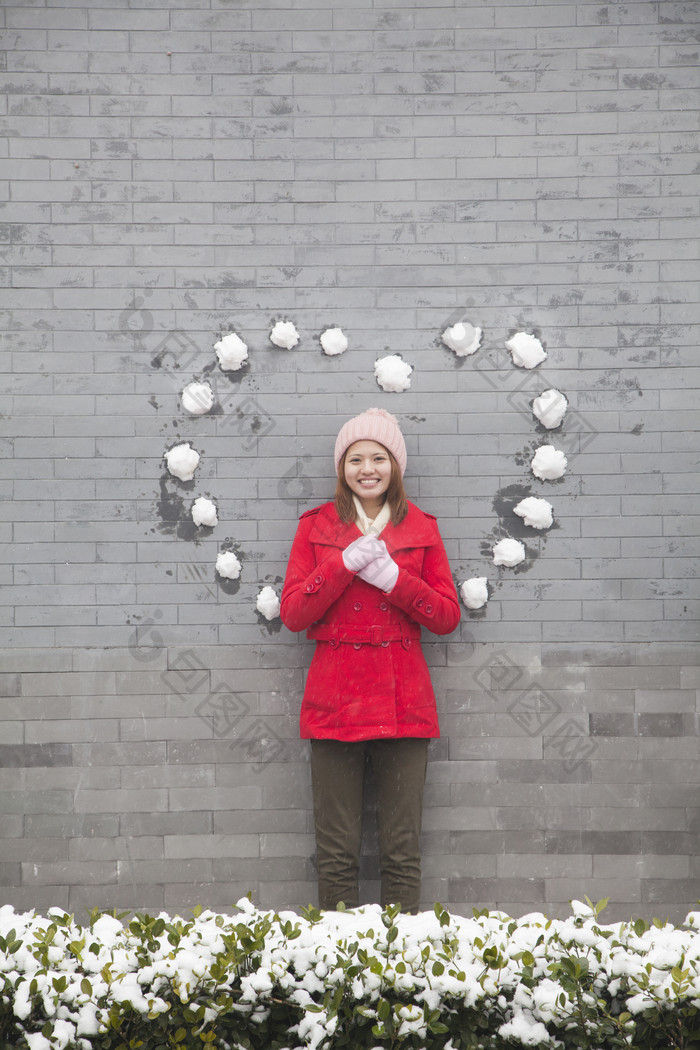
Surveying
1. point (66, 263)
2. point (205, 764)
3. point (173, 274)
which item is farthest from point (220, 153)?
point (205, 764)

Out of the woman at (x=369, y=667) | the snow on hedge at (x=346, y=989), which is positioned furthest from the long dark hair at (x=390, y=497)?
the snow on hedge at (x=346, y=989)

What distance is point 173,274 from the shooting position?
3385mm

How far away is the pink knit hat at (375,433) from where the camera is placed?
3107 mm

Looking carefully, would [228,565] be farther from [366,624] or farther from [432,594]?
[432,594]

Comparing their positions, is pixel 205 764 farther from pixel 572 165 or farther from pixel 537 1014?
pixel 572 165

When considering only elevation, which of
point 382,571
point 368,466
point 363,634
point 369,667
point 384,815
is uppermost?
point 368,466

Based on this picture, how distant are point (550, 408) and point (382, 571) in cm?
103

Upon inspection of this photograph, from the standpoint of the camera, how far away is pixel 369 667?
3088 mm

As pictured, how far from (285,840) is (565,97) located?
3254mm

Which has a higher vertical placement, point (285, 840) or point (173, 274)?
point (173, 274)

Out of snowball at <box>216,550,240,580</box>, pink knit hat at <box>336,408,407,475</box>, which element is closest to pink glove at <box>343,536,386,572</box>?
pink knit hat at <box>336,408,407,475</box>

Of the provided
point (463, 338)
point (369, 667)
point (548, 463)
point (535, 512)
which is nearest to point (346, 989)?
point (369, 667)

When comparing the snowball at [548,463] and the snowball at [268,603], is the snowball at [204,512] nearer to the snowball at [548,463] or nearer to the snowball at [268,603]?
the snowball at [268,603]

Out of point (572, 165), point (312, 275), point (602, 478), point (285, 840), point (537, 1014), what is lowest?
point (285, 840)
